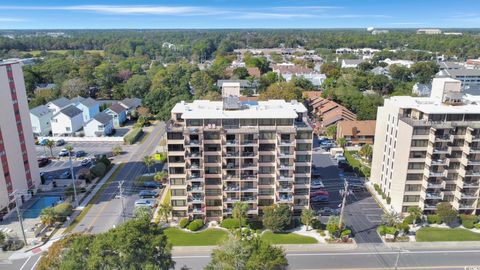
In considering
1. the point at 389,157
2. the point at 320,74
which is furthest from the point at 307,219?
the point at 320,74

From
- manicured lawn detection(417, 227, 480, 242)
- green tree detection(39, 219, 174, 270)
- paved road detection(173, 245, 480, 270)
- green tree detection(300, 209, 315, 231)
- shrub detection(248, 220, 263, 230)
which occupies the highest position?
green tree detection(39, 219, 174, 270)

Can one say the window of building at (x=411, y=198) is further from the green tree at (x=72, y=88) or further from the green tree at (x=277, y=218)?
the green tree at (x=72, y=88)

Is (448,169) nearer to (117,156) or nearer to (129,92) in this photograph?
(117,156)

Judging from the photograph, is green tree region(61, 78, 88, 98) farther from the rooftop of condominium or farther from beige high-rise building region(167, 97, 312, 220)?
beige high-rise building region(167, 97, 312, 220)

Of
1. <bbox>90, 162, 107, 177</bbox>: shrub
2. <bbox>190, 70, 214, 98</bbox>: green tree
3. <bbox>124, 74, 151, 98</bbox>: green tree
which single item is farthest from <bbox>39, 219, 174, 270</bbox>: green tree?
<bbox>124, 74, 151, 98</bbox>: green tree

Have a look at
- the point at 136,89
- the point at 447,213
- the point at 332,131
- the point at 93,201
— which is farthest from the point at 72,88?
the point at 447,213

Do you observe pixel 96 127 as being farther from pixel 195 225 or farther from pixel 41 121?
pixel 195 225

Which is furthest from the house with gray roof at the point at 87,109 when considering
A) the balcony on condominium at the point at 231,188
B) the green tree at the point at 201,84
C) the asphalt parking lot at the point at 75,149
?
the balcony on condominium at the point at 231,188
